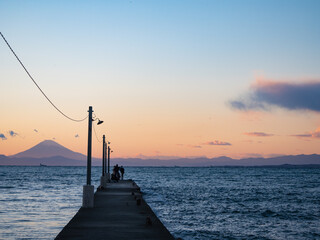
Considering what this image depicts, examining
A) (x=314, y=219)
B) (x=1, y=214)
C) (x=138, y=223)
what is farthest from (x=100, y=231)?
(x=314, y=219)

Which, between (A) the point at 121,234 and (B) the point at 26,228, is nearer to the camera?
(A) the point at 121,234

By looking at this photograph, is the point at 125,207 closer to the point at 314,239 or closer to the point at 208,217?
the point at 208,217

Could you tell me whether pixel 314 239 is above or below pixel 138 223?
below

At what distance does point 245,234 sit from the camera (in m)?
21.6

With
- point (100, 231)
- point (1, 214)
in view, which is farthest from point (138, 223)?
point (1, 214)

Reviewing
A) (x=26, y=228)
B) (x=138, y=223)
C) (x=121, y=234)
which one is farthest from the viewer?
(x=26, y=228)

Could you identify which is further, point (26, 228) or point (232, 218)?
point (232, 218)

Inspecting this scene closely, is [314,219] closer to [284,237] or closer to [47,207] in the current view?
[284,237]

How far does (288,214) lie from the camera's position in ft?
105

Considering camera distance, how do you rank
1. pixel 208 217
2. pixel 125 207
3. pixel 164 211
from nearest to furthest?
pixel 125 207
pixel 208 217
pixel 164 211

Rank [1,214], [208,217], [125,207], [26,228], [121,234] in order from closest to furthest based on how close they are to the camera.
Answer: [121,234], [26,228], [125,207], [1,214], [208,217]

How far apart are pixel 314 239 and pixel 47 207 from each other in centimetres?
1683

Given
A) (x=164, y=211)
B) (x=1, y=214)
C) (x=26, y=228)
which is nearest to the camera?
(x=26, y=228)

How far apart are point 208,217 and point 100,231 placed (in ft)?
45.5
